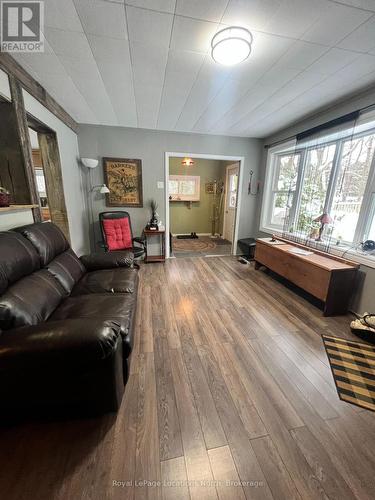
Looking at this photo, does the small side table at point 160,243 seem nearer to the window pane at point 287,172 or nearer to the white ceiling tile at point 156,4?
the window pane at point 287,172

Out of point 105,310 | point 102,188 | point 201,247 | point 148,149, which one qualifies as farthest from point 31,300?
point 201,247

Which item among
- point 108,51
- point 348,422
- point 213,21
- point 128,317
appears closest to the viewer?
point 348,422

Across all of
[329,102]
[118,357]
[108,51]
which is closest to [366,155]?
[329,102]

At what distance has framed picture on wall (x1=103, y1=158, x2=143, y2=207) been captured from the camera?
3.68m

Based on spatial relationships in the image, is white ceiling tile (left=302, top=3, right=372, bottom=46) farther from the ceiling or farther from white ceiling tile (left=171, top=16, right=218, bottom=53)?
white ceiling tile (left=171, top=16, right=218, bottom=53)

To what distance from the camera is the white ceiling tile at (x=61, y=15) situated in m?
1.24

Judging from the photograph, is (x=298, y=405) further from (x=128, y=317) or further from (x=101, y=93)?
(x=101, y=93)

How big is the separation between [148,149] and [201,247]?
2.58m

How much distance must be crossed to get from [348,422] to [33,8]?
3.25 m

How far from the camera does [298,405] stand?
1321mm


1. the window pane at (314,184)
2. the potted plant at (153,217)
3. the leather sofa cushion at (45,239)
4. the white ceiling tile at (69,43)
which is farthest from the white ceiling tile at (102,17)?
the window pane at (314,184)

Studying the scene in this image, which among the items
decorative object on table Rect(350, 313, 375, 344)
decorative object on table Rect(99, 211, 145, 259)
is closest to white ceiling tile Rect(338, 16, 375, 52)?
decorative object on table Rect(350, 313, 375, 344)

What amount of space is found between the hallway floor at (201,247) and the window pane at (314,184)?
1916mm

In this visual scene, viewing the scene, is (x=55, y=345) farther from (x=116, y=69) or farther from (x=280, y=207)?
(x=280, y=207)
